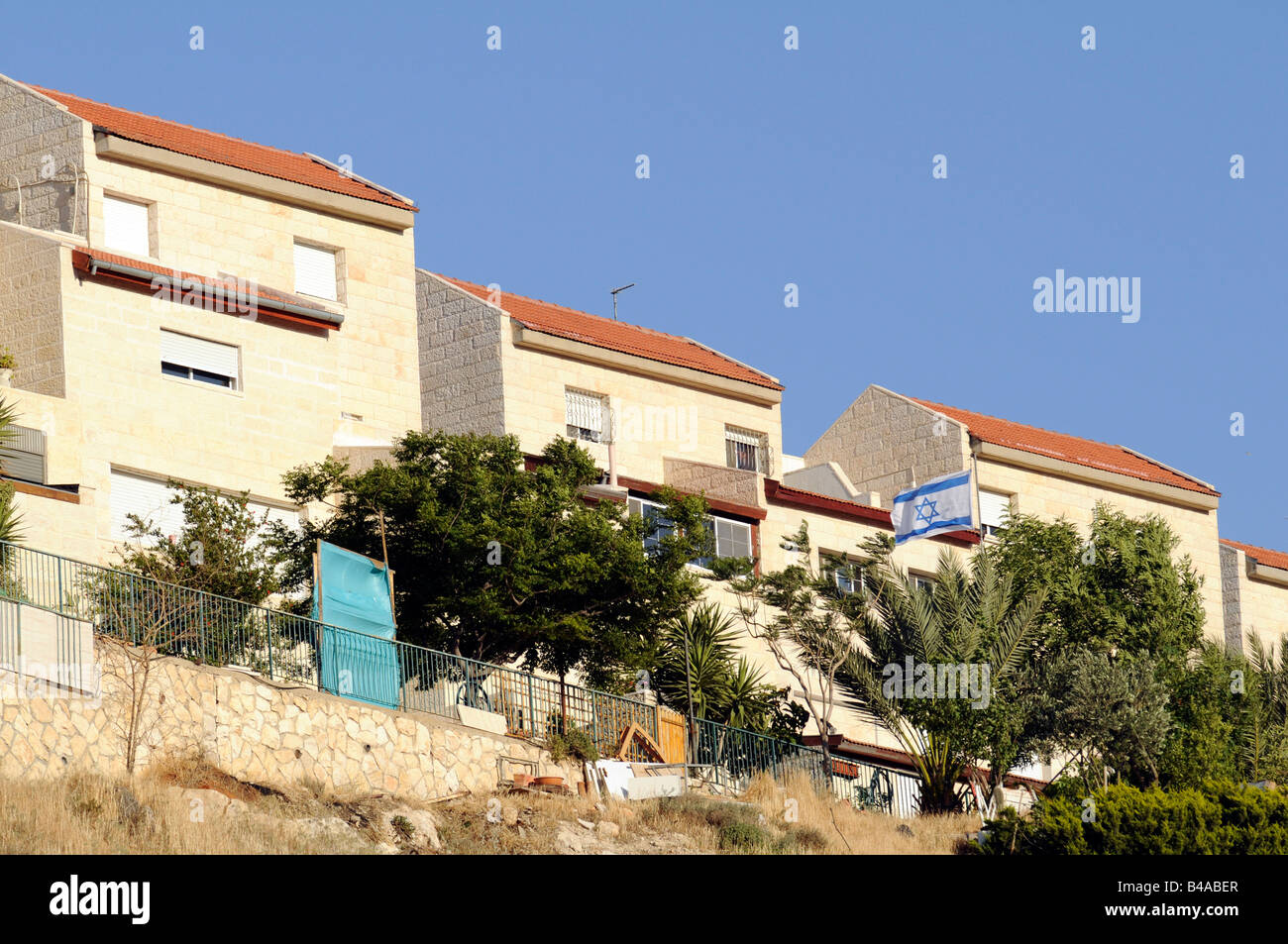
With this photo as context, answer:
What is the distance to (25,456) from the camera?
3177 cm

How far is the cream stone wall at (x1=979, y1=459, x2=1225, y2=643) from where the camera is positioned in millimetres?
50406

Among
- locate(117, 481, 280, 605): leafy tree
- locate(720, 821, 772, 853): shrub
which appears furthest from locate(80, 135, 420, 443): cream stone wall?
locate(720, 821, 772, 853): shrub

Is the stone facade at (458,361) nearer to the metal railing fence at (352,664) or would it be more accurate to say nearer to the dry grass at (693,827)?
the metal railing fence at (352,664)

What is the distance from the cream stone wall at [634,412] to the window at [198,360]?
6781 mm

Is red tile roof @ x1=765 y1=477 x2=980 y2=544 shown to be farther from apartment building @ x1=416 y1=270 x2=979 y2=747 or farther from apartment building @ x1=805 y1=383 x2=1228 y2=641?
apartment building @ x1=805 y1=383 x2=1228 y2=641

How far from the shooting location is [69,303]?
1364 inches

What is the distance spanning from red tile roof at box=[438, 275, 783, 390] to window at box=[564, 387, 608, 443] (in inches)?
44.1

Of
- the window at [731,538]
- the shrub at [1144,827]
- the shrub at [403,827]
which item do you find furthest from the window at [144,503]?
the shrub at [1144,827]

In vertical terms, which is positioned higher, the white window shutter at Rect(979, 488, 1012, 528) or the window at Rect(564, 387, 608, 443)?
the window at Rect(564, 387, 608, 443)

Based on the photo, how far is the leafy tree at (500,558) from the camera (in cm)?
3173

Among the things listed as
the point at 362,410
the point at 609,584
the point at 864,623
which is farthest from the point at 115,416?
the point at 864,623
